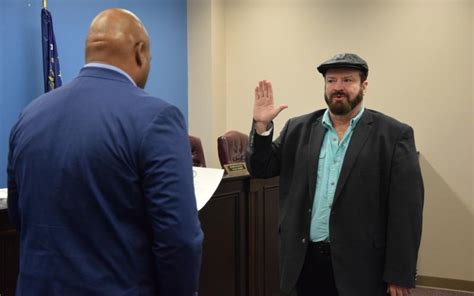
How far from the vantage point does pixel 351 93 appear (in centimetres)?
187

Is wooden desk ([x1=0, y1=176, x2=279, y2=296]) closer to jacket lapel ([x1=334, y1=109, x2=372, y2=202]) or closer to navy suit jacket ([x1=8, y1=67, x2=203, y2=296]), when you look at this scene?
jacket lapel ([x1=334, y1=109, x2=372, y2=202])

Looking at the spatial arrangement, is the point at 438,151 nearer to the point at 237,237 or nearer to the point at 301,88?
the point at 301,88

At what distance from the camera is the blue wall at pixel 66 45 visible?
3283 millimetres

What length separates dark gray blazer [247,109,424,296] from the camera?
1723 millimetres

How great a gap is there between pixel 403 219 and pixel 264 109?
26.6 inches

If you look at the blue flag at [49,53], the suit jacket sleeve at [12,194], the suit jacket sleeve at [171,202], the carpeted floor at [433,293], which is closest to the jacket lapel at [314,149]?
the suit jacket sleeve at [171,202]

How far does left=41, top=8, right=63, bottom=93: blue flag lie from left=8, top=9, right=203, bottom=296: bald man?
252 centimetres

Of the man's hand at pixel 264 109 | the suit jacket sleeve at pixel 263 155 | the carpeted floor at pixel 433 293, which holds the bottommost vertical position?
the carpeted floor at pixel 433 293

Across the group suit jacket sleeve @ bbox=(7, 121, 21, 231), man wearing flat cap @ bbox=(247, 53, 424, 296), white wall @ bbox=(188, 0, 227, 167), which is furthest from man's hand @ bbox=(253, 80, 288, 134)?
white wall @ bbox=(188, 0, 227, 167)

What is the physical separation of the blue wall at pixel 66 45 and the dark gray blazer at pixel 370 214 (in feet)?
7.71

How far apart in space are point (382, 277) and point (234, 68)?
3737 millimetres

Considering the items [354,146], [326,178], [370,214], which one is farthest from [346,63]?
[370,214]

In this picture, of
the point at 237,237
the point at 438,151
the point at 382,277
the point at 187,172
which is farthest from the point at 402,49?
the point at 187,172

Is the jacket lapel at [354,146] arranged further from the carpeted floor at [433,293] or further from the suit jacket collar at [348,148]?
the carpeted floor at [433,293]
